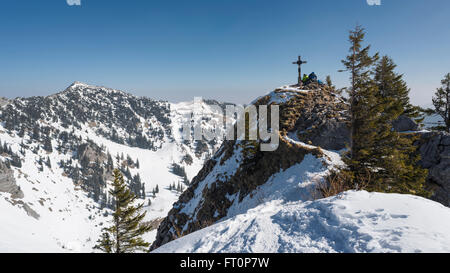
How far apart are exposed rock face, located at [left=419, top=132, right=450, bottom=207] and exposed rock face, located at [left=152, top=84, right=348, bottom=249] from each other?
19.4ft

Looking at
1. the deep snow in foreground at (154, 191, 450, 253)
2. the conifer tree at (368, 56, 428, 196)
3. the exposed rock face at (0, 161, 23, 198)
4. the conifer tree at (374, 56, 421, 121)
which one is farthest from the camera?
the exposed rock face at (0, 161, 23, 198)

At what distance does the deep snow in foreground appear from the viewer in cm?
435

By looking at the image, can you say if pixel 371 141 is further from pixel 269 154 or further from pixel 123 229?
pixel 123 229

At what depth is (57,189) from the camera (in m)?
166

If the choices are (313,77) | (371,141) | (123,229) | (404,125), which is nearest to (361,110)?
(371,141)

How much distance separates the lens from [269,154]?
616 inches

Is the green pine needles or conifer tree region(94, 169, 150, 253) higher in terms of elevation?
the green pine needles

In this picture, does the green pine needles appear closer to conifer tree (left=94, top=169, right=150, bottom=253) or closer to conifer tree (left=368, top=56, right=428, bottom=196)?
conifer tree (left=368, top=56, right=428, bottom=196)

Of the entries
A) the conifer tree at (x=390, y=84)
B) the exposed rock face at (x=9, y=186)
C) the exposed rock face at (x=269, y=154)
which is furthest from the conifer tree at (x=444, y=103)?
the exposed rock face at (x=9, y=186)

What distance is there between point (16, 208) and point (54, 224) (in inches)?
999

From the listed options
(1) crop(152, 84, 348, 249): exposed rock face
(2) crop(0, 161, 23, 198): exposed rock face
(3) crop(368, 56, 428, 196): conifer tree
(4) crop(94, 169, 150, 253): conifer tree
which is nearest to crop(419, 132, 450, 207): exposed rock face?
(3) crop(368, 56, 428, 196): conifer tree
